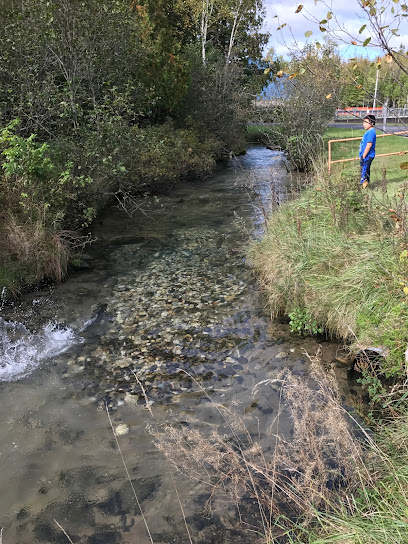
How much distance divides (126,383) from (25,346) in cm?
203

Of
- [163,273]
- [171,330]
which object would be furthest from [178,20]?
[171,330]

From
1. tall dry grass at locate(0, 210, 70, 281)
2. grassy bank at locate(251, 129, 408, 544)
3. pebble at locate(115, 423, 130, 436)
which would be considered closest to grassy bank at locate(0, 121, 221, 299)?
tall dry grass at locate(0, 210, 70, 281)

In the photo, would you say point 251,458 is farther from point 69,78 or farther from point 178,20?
point 178,20

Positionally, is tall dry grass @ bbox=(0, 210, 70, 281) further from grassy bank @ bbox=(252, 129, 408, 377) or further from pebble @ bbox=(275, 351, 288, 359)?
pebble @ bbox=(275, 351, 288, 359)

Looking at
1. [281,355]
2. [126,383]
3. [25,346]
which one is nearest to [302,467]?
[281,355]

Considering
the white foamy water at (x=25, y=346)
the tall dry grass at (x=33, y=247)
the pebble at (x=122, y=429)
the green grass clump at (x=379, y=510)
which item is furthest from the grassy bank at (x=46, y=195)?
the green grass clump at (x=379, y=510)

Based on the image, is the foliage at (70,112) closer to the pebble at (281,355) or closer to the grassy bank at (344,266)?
the grassy bank at (344,266)

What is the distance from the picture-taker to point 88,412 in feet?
18.3

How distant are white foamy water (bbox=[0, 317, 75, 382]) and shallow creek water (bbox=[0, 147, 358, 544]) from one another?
0.09 feet

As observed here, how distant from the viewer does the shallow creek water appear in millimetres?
4219

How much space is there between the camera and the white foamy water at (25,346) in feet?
21.3

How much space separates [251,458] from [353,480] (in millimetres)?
1006

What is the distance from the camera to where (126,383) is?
20.1 feet

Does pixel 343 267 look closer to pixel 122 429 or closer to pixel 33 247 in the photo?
pixel 122 429
